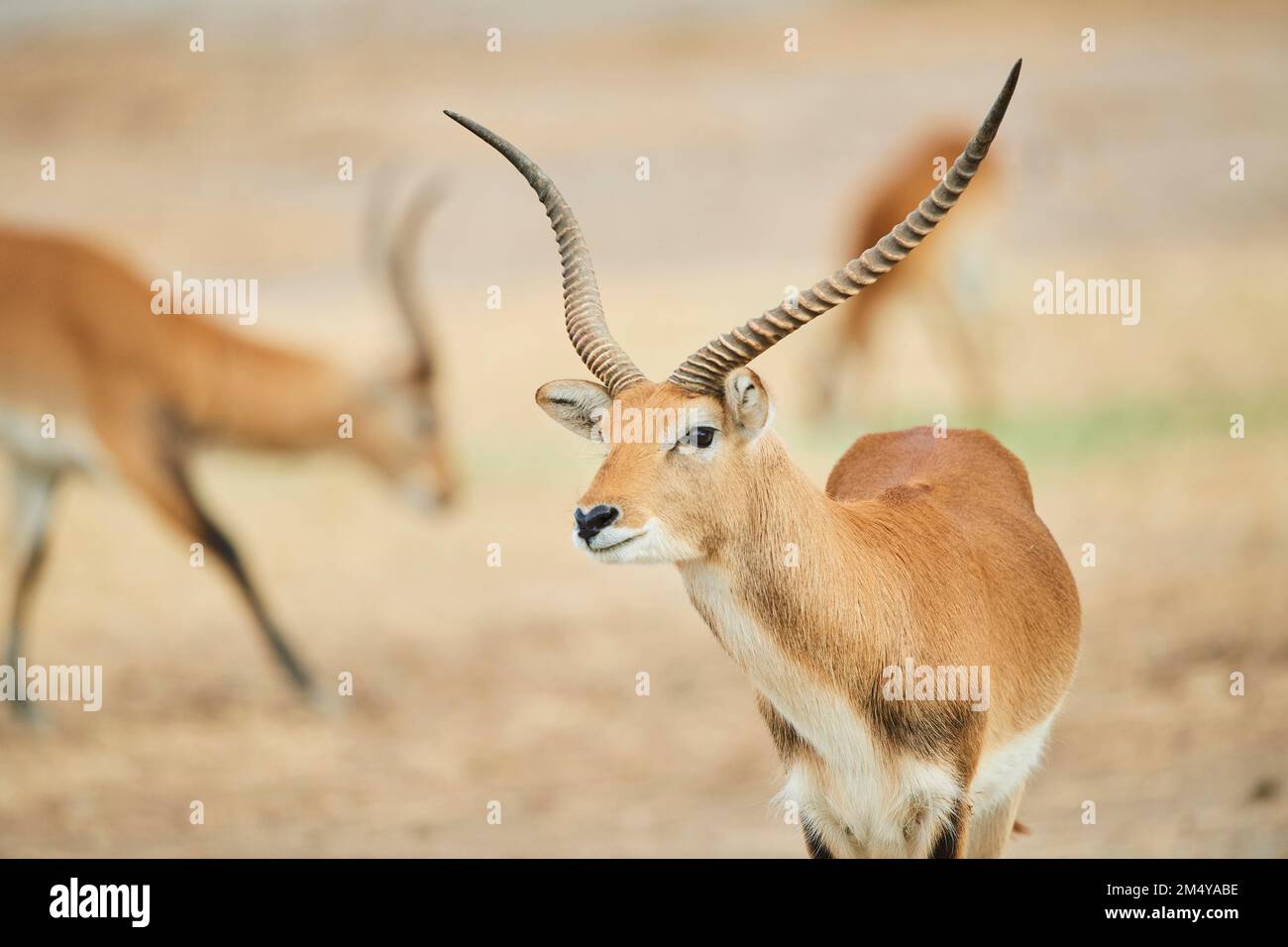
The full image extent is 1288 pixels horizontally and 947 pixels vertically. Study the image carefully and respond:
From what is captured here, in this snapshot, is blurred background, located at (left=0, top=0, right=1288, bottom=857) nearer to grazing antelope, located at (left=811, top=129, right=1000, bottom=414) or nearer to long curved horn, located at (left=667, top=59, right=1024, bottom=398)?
grazing antelope, located at (left=811, top=129, right=1000, bottom=414)

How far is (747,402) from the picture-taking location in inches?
202

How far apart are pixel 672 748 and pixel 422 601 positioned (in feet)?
11.6

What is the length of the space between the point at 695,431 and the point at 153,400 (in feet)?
26.6

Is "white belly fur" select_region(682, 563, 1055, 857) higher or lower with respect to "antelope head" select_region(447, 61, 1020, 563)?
lower

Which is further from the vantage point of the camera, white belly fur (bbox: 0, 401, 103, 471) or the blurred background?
white belly fur (bbox: 0, 401, 103, 471)

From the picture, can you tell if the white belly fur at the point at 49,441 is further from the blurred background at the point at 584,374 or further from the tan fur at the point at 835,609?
the tan fur at the point at 835,609

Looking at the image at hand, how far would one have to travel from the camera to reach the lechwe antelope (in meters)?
12.0

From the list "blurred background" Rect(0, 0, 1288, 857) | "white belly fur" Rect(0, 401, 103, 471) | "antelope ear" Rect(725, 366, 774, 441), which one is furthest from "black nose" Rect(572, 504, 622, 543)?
"white belly fur" Rect(0, 401, 103, 471)

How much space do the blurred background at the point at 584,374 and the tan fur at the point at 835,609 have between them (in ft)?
3.05

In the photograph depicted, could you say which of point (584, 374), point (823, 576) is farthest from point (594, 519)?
point (584, 374)

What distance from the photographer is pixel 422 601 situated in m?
14.6

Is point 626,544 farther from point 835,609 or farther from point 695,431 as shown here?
point 835,609

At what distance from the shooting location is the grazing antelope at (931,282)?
17.0 meters

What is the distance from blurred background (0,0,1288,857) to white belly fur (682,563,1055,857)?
841 mm
